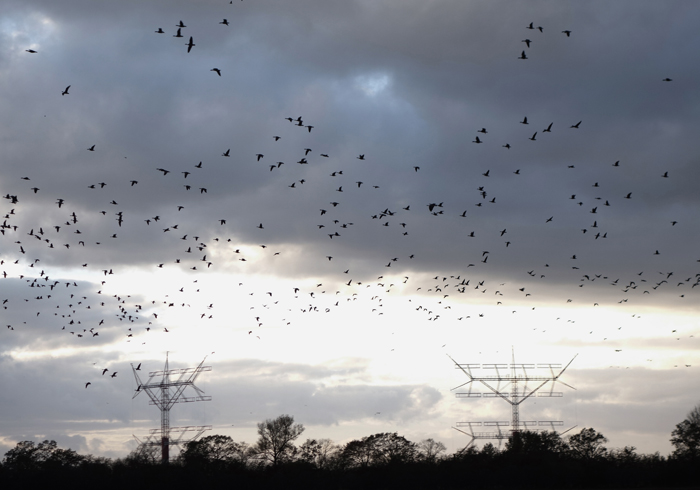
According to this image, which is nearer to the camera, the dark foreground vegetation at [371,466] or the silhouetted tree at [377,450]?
the dark foreground vegetation at [371,466]

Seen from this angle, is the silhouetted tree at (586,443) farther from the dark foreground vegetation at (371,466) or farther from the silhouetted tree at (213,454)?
the silhouetted tree at (213,454)

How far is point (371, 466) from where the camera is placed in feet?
525

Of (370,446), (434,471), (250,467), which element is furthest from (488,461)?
(250,467)

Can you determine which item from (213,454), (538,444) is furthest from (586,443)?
(213,454)

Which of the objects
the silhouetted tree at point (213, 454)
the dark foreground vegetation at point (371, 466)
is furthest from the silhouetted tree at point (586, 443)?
the silhouetted tree at point (213, 454)

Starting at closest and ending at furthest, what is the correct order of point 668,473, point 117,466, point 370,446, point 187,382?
point 117,466 → point 668,473 → point 187,382 → point 370,446

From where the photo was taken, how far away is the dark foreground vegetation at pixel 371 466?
12738 cm

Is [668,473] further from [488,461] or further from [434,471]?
[434,471]

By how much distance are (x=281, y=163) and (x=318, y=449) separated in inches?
4309

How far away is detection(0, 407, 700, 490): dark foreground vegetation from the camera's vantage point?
127 m

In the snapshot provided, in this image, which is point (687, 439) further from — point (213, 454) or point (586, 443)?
point (213, 454)

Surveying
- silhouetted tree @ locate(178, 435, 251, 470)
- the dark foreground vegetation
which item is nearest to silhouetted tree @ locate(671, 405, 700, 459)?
the dark foreground vegetation

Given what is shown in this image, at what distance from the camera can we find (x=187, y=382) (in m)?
164

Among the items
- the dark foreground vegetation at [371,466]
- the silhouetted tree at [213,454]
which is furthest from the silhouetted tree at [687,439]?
the silhouetted tree at [213,454]
